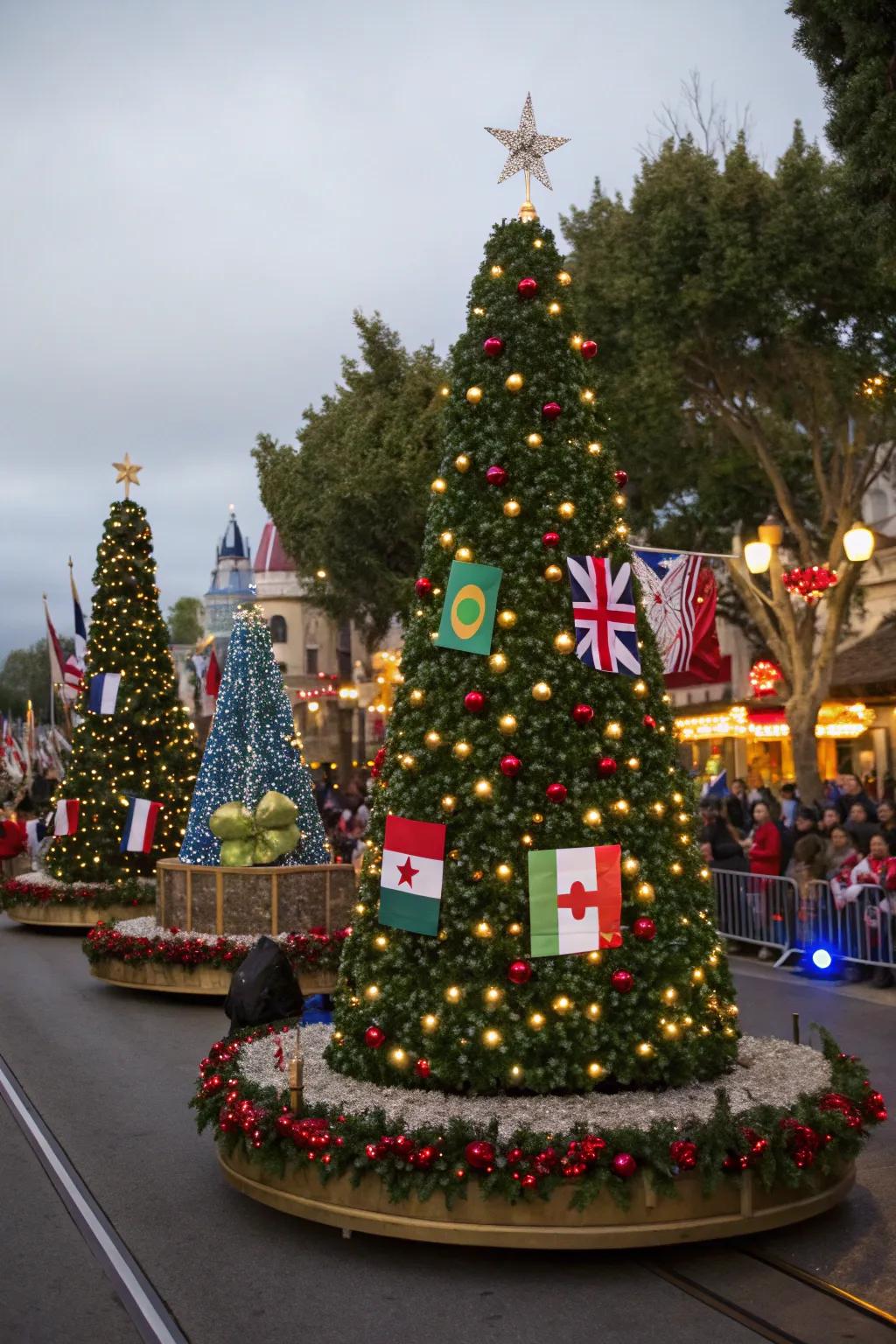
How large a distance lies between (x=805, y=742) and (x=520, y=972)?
52.3ft

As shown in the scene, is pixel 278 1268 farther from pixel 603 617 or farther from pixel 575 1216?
pixel 603 617

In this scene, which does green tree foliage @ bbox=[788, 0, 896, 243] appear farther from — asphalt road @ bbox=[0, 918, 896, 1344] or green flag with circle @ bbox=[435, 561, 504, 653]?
asphalt road @ bbox=[0, 918, 896, 1344]

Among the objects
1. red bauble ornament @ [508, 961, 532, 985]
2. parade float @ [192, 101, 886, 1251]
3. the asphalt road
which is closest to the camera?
the asphalt road

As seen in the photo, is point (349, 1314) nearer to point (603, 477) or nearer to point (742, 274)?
point (603, 477)

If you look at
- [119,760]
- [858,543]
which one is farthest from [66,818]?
[858,543]

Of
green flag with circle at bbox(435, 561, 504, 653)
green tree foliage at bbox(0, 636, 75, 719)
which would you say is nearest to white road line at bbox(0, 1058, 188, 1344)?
green flag with circle at bbox(435, 561, 504, 653)

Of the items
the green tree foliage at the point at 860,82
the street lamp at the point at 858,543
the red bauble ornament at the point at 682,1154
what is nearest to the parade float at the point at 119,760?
the street lamp at the point at 858,543

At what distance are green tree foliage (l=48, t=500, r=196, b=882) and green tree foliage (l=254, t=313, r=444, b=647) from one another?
7871mm

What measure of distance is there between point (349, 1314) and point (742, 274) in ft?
56.7

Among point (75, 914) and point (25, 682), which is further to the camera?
point (25, 682)

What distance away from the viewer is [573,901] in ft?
22.1

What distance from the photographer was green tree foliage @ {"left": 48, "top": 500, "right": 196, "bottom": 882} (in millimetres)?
20156

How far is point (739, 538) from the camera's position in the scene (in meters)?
30.4

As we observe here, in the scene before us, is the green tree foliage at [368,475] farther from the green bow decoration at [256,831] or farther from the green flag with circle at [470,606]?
the green flag with circle at [470,606]
